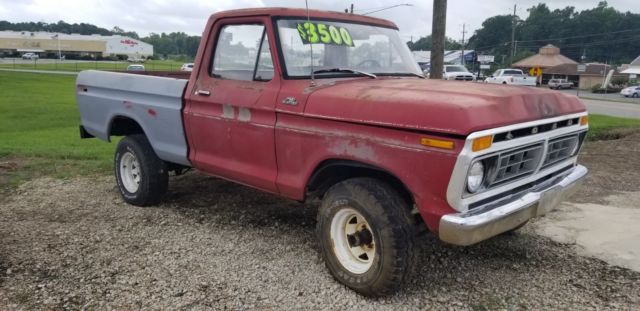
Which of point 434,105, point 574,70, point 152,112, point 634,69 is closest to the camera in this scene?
point 434,105

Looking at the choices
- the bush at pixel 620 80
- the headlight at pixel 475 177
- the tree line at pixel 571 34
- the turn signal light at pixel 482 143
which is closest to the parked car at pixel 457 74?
the headlight at pixel 475 177

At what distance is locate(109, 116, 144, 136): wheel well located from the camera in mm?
5818

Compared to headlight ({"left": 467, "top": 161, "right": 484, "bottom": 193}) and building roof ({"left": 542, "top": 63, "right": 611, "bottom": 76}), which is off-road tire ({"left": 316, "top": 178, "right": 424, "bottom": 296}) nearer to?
headlight ({"left": 467, "top": 161, "right": 484, "bottom": 193})

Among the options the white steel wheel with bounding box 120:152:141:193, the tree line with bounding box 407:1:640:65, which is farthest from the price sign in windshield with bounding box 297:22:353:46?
the tree line with bounding box 407:1:640:65

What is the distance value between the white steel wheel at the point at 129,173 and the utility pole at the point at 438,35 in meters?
4.29

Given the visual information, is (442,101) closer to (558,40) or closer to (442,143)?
(442,143)

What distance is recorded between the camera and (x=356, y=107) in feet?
11.5

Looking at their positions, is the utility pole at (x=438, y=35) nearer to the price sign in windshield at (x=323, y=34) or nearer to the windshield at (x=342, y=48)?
the windshield at (x=342, y=48)

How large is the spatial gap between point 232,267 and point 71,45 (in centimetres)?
11661

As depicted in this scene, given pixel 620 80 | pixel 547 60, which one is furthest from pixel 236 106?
pixel 547 60

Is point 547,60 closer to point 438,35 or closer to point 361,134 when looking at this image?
point 438,35

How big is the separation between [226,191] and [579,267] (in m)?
3.85

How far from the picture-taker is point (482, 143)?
303 cm

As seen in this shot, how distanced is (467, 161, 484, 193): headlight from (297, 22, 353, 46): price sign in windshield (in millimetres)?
1752
